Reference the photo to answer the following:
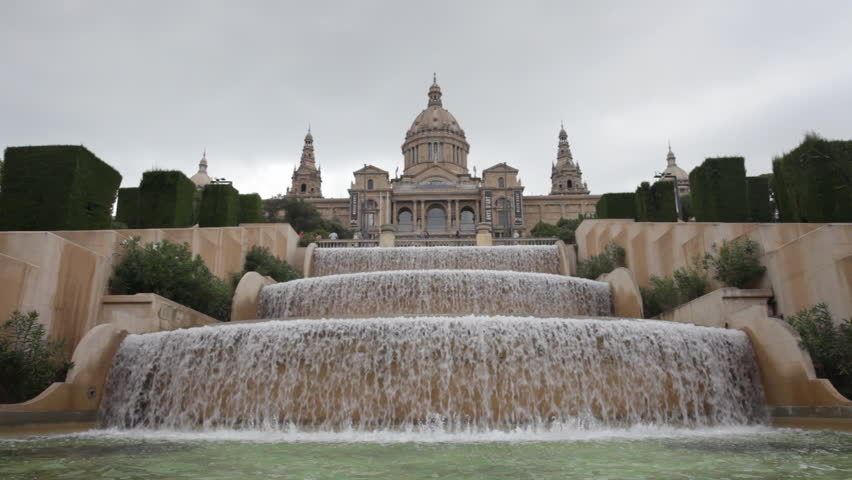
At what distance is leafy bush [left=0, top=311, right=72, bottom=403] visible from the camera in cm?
787

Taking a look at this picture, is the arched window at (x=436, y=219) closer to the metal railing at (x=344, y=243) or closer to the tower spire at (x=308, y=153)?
the tower spire at (x=308, y=153)

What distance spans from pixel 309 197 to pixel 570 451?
81.6 meters

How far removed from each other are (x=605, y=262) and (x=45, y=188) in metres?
14.0

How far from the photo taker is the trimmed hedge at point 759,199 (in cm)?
1816

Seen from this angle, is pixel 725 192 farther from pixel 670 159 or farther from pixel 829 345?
pixel 670 159

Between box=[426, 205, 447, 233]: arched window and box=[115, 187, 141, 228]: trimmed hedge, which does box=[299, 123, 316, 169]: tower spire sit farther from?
box=[115, 187, 141, 228]: trimmed hedge

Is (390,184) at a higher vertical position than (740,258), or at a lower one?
higher

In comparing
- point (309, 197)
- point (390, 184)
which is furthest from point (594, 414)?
point (309, 197)

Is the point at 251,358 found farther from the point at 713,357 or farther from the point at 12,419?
the point at 713,357

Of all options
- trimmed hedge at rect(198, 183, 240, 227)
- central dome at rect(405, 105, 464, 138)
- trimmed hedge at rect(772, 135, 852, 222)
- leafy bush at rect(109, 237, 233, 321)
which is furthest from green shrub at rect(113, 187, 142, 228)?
central dome at rect(405, 105, 464, 138)

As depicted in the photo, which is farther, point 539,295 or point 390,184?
point 390,184

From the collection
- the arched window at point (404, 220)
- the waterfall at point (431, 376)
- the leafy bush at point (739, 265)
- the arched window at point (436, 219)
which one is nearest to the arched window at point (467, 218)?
the arched window at point (436, 219)

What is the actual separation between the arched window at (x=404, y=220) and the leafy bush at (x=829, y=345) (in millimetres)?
65754

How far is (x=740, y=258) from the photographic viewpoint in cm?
1120
